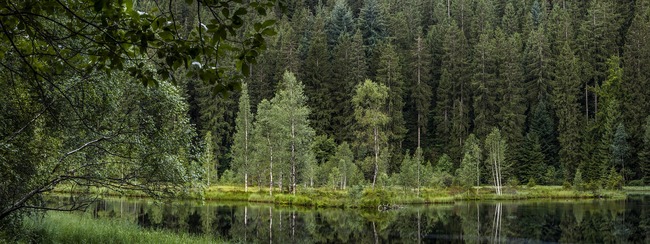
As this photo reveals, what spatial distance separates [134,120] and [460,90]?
64734mm

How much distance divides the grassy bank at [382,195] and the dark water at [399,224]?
174cm

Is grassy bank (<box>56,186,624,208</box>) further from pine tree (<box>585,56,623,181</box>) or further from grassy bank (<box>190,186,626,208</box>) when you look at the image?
pine tree (<box>585,56,623,181</box>)

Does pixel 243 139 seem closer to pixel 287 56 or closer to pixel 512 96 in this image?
pixel 287 56

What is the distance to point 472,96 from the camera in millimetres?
74125

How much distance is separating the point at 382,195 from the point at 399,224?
32.8ft

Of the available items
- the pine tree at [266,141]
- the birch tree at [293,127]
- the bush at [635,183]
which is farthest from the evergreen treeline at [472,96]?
the birch tree at [293,127]

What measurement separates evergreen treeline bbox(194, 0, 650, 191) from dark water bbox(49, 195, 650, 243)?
15425mm

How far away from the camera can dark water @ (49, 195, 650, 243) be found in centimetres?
2353

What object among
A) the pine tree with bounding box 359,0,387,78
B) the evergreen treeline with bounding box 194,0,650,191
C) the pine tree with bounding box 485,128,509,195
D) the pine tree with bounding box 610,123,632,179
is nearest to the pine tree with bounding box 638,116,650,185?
the evergreen treeline with bounding box 194,0,650,191

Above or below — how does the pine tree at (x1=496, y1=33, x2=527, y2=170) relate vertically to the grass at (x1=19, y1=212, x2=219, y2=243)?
above

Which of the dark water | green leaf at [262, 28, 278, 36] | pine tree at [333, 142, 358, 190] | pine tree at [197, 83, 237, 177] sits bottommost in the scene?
the dark water

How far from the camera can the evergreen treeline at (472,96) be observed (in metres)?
58.1

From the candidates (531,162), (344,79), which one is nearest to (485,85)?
(531,162)

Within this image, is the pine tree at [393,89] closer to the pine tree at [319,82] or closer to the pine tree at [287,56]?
the pine tree at [319,82]
